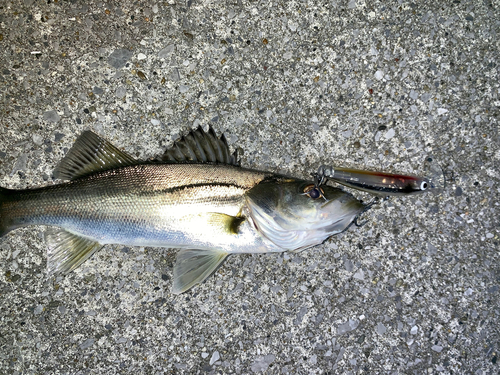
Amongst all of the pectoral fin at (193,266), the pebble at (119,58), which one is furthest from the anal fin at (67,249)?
the pebble at (119,58)

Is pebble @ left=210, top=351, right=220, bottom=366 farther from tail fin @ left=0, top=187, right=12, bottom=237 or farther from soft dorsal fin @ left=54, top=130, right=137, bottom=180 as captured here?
tail fin @ left=0, top=187, right=12, bottom=237

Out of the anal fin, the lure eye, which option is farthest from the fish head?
the anal fin

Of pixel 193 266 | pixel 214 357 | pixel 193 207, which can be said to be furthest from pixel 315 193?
pixel 214 357

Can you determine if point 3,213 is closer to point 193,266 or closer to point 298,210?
point 193,266

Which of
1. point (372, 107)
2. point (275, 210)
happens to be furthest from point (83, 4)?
point (372, 107)

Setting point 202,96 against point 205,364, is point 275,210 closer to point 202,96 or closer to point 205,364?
point 202,96

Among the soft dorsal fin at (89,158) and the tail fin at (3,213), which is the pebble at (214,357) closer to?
the soft dorsal fin at (89,158)

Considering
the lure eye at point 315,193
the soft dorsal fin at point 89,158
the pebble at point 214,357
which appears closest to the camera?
the lure eye at point 315,193
